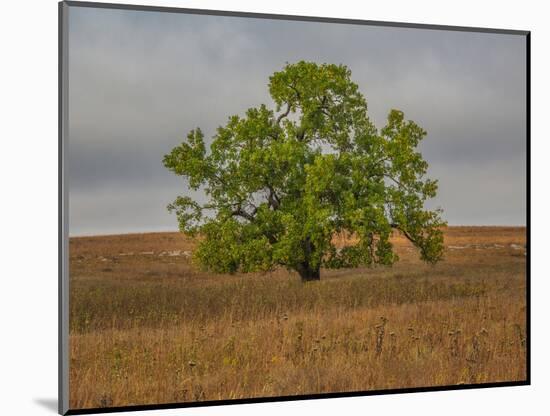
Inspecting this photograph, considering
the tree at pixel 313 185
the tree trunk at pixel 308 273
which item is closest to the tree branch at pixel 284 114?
the tree at pixel 313 185

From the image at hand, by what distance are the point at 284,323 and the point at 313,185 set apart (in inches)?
77.4

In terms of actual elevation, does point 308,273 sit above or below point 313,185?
below

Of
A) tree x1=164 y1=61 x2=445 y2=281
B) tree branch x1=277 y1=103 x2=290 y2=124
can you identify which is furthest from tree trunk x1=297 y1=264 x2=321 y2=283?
tree branch x1=277 y1=103 x2=290 y2=124

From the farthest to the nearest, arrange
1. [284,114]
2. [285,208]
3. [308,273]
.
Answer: [285,208] → [284,114] → [308,273]

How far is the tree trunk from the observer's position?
12109mm

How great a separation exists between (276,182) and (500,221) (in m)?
3.01

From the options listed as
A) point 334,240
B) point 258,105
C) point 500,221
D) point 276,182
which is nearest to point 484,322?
point 500,221

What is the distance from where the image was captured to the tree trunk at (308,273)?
12.1 meters

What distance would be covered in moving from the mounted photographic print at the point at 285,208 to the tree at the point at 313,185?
1.0 inches

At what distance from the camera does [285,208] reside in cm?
1248

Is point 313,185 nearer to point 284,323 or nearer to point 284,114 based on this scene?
point 284,114

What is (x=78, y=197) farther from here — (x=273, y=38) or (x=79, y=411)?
(x=273, y=38)

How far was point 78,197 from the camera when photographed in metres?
10.5

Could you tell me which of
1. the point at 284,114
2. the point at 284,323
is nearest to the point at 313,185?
the point at 284,114
